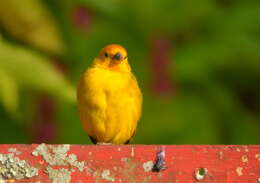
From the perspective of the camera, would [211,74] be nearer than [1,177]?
No

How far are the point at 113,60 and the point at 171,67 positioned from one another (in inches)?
80.9

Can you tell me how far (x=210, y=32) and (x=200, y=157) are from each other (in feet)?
15.1

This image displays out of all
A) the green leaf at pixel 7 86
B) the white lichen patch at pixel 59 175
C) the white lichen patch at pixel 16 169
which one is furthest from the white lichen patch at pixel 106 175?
the green leaf at pixel 7 86

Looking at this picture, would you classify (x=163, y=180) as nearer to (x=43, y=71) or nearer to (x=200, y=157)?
(x=200, y=157)

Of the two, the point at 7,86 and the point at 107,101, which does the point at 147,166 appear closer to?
the point at 107,101

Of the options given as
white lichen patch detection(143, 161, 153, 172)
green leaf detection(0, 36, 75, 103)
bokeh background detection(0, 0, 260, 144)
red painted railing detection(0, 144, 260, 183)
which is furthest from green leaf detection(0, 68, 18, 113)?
white lichen patch detection(143, 161, 153, 172)

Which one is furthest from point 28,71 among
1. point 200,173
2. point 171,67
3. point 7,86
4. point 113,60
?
point 171,67

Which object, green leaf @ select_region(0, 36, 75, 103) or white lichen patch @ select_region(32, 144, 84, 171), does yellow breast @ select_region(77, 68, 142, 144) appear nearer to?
green leaf @ select_region(0, 36, 75, 103)

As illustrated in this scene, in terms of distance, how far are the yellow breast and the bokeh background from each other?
1.41 meters

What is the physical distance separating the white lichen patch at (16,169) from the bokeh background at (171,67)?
2923mm

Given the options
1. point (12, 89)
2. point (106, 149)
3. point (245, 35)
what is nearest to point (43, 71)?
point (12, 89)

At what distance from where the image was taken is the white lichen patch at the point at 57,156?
Result: 8.97ft

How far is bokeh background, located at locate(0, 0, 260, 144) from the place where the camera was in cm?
623

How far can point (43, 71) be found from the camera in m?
4.55
